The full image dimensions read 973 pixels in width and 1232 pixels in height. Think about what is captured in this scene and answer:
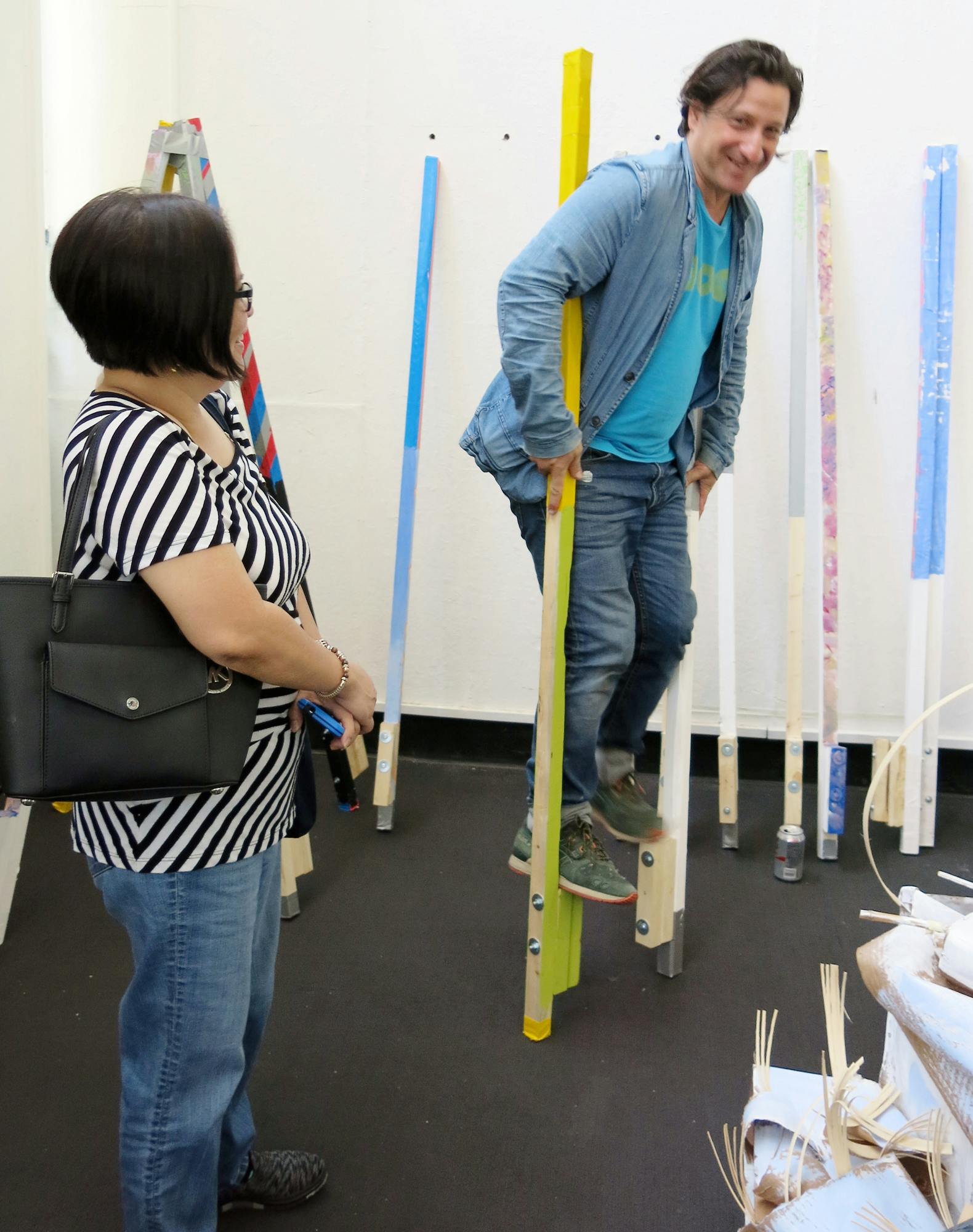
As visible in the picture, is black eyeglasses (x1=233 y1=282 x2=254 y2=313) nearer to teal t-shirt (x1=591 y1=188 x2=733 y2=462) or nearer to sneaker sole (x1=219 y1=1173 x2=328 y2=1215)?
teal t-shirt (x1=591 y1=188 x2=733 y2=462)

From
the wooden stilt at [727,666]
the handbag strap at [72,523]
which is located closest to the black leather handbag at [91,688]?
the handbag strap at [72,523]

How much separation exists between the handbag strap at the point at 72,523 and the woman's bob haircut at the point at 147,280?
0.30 ft

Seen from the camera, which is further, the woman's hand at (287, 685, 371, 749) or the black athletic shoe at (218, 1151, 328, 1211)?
the black athletic shoe at (218, 1151, 328, 1211)

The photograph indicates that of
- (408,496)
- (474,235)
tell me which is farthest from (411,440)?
(474,235)

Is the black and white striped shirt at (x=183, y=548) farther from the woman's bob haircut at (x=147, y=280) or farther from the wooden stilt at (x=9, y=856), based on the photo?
the wooden stilt at (x=9, y=856)

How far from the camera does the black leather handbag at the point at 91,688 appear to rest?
936 mm

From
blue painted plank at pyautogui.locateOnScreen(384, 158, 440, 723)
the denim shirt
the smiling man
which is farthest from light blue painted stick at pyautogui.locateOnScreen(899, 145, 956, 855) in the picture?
blue painted plank at pyautogui.locateOnScreen(384, 158, 440, 723)

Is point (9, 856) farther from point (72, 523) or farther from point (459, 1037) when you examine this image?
point (72, 523)

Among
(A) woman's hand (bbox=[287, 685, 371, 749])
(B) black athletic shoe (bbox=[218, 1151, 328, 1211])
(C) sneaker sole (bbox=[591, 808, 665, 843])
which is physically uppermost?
(A) woman's hand (bbox=[287, 685, 371, 749])

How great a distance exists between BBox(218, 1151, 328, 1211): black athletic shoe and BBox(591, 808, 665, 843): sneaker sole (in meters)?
0.79

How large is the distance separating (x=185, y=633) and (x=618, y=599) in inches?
39.3

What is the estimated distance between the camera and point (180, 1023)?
3.59 ft

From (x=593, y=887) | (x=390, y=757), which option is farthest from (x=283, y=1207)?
(x=390, y=757)

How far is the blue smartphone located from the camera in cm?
119
